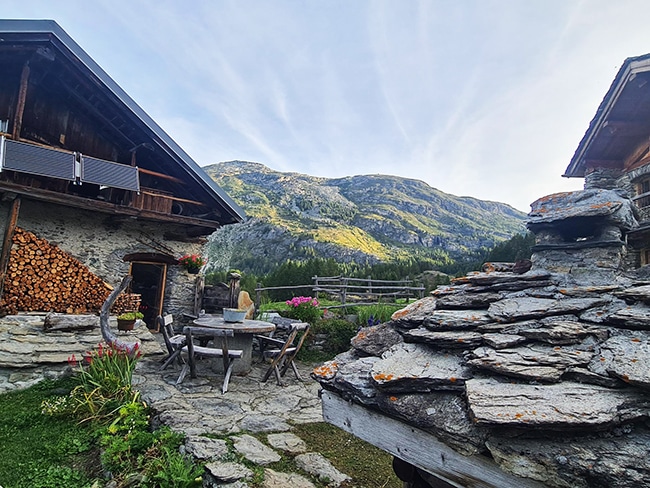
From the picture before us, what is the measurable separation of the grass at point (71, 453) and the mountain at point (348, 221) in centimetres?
3838

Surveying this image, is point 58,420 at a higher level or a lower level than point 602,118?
lower

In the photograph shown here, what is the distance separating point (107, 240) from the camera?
8.68 m

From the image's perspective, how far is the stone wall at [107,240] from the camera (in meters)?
7.77

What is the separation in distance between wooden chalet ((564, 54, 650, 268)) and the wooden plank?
33.4 feet

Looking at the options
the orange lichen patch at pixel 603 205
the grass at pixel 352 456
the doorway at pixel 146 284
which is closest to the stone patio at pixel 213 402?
the grass at pixel 352 456

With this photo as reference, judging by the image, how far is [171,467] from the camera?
127 inches

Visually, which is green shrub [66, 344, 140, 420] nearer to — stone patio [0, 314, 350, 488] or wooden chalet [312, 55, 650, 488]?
stone patio [0, 314, 350, 488]

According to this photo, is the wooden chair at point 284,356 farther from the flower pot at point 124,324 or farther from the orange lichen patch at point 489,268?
the orange lichen patch at point 489,268

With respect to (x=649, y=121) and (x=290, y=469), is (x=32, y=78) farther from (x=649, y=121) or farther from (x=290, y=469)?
(x=649, y=121)

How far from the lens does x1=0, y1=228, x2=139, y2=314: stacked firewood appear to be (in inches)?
280

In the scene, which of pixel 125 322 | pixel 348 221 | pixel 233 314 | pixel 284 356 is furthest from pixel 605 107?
pixel 348 221

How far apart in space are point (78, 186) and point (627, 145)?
51.2ft

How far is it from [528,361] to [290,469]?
2.88 meters

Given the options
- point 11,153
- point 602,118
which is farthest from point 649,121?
point 11,153
